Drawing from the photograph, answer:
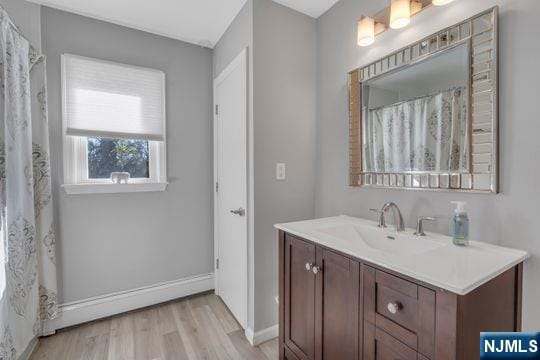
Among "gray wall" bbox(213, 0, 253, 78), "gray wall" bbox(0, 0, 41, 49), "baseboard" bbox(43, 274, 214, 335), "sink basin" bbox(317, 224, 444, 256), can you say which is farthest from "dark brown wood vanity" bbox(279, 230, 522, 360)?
"gray wall" bbox(0, 0, 41, 49)

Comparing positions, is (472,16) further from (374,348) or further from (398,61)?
(374,348)

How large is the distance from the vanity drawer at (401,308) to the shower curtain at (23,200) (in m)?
1.81

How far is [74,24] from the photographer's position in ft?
6.23

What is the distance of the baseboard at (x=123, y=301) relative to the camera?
1.91m

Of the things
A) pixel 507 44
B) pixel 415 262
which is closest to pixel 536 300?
pixel 415 262

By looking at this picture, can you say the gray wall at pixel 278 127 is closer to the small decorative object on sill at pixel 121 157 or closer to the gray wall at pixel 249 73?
the gray wall at pixel 249 73

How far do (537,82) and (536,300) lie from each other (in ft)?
2.67

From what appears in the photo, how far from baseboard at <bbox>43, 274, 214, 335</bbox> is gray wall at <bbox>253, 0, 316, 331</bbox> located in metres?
0.93

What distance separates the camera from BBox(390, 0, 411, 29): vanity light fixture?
1239 mm

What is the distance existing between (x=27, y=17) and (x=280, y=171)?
2.06m

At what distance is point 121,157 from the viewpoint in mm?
2129

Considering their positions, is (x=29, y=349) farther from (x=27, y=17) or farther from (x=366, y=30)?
(x=366, y=30)

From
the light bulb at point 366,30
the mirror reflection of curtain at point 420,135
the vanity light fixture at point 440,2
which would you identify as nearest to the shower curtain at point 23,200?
the light bulb at point 366,30

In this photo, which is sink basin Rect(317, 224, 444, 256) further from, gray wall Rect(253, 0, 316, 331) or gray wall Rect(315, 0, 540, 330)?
gray wall Rect(253, 0, 316, 331)
